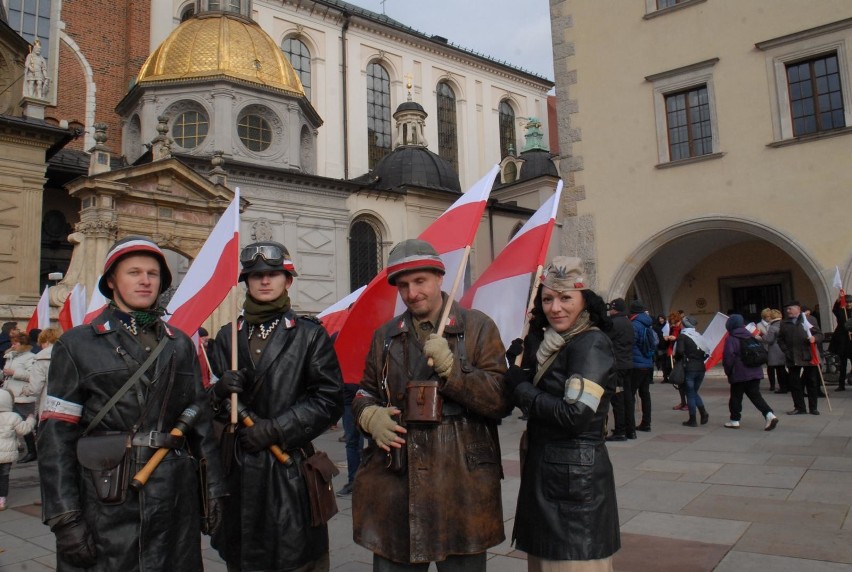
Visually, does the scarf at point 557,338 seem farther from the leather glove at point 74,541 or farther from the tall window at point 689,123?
the tall window at point 689,123

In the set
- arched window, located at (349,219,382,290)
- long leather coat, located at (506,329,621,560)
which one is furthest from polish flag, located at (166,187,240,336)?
arched window, located at (349,219,382,290)

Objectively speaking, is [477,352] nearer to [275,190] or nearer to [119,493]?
[119,493]

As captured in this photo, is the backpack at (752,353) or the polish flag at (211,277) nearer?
the polish flag at (211,277)

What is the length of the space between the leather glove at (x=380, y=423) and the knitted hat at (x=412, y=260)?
618 mm

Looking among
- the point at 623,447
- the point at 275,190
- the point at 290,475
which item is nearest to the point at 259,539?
the point at 290,475

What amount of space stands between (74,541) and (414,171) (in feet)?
86.9

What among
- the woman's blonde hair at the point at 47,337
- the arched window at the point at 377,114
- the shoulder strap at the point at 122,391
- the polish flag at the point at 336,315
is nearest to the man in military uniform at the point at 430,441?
the shoulder strap at the point at 122,391

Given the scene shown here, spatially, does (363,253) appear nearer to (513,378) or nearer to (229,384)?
(229,384)

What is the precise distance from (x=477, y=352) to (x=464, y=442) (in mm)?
416

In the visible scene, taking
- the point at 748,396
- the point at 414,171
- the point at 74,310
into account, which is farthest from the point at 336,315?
the point at 414,171

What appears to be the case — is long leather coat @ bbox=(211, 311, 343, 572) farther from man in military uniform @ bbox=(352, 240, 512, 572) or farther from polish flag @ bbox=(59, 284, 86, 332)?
polish flag @ bbox=(59, 284, 86, 332)

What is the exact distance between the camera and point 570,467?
278 cm

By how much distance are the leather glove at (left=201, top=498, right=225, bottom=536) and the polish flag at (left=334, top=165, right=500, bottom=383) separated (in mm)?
1480

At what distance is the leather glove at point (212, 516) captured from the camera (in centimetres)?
286
